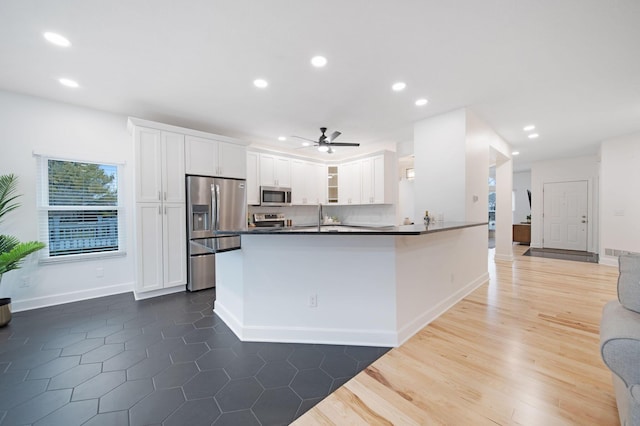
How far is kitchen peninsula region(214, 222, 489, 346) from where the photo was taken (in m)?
2.22

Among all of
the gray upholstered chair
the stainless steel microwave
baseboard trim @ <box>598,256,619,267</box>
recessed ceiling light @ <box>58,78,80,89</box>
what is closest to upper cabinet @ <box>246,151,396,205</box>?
the stainless steel microwave

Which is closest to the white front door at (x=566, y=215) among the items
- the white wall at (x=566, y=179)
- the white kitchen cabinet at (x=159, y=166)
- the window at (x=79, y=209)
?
the white wall at (x=566, y=179)

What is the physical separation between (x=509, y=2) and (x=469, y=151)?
6.98 feet

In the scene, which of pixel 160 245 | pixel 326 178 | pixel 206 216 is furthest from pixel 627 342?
pixel 326 178

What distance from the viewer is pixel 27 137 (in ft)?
10.3

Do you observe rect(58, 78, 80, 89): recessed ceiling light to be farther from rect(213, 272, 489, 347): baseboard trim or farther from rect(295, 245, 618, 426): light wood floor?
rect(295, 245, 618, 426): light wood floor

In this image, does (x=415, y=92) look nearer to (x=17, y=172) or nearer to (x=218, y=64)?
(x=218, y=64)

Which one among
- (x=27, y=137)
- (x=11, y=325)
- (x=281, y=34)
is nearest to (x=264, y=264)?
(x=281, y=34)

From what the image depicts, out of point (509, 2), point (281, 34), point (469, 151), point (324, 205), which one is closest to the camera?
point (509, 2)

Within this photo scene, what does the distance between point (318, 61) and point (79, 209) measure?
3.74 m

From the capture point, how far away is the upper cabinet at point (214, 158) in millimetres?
3838

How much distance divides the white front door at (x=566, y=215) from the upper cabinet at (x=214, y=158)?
28.4 feet

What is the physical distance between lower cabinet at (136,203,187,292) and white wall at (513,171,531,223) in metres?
10.6

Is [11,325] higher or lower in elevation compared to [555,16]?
lower
